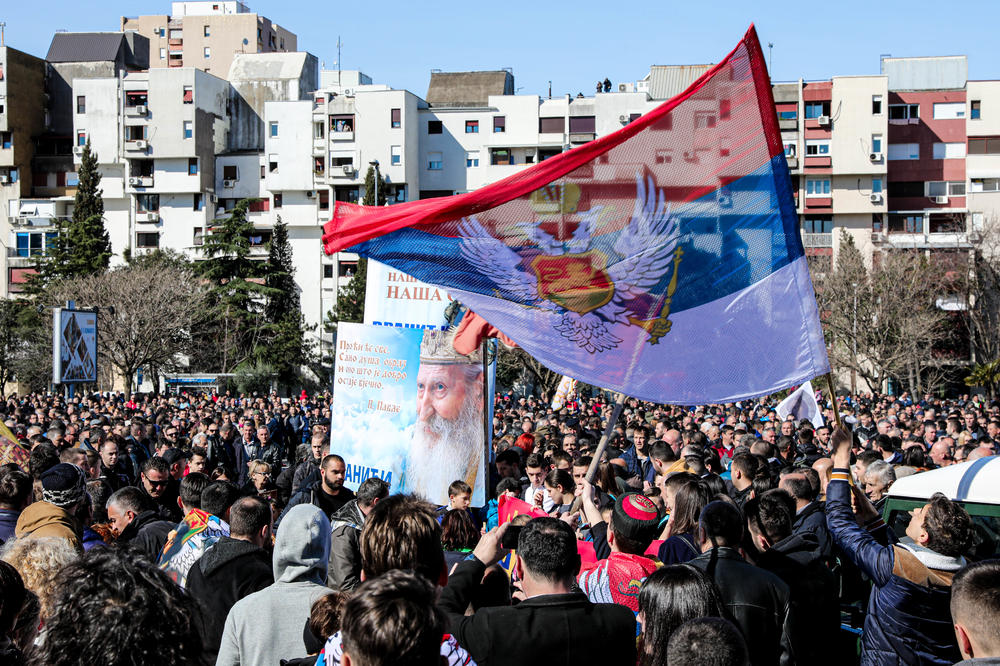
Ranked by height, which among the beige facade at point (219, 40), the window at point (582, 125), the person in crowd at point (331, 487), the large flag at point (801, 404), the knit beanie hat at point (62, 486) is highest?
the beige facade at point (219, 40)

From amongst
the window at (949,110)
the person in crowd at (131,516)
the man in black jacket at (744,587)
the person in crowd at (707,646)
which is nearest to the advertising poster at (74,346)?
the person in crowd at (131,516)

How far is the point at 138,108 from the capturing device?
71562 millimetres

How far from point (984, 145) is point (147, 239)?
56.4m

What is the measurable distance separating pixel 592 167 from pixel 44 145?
80.8 m

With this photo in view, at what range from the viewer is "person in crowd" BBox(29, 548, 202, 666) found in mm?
2381

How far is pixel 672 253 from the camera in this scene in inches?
236

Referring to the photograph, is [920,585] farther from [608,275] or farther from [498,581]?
[608,275]

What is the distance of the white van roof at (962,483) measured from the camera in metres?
6.46

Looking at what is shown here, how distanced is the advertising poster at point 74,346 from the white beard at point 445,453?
831 inches

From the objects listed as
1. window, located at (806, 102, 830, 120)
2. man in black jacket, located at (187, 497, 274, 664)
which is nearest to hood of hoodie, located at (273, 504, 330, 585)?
man in black jacket, located at (187, 497, 274, 664)

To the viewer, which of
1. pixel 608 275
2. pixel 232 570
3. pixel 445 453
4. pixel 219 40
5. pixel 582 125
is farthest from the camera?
pixel 219 40

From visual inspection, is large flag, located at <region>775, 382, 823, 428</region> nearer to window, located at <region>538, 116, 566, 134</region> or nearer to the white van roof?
the white van roof

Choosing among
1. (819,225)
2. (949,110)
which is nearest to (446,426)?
(819,225)

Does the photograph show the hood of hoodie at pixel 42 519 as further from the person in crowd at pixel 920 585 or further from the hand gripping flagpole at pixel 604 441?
the person in crowd at pixel 920 585
